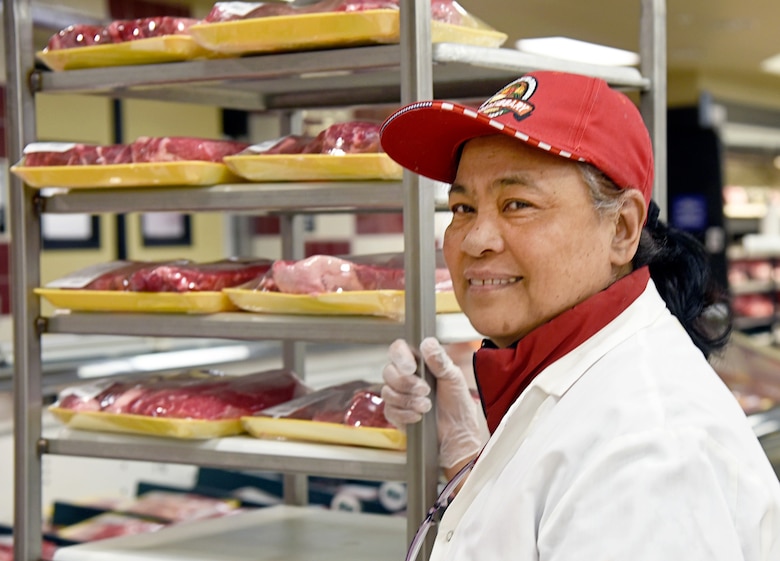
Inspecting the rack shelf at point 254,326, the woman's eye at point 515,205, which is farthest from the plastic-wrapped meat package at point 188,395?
the woman's eye at point 515,205

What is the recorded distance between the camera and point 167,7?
7.29 metres

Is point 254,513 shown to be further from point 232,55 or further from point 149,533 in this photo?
point 232,55

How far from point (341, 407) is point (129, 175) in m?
0.66

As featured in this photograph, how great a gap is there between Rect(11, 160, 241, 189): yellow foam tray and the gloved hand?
576mm

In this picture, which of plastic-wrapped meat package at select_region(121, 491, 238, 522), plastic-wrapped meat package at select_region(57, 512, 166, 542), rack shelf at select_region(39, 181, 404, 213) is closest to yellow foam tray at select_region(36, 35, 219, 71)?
rack shelf at select_region(39, 181, 404, 213)

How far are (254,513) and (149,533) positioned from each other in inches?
14.1

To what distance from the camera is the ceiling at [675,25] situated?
A: 25.5 ft

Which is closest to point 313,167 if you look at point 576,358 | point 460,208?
point 460,208

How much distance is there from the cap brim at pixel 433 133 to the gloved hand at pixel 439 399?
0.33 m

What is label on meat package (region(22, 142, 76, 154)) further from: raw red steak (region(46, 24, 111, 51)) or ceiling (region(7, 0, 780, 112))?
ceiling (region(7, 0, 780, 112))

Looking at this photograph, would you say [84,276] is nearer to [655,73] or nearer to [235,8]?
[235,8]

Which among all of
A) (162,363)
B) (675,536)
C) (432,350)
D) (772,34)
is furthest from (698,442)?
(772,34)

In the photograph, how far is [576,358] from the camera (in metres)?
1.47

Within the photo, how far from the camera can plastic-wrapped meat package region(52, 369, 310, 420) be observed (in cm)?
231
